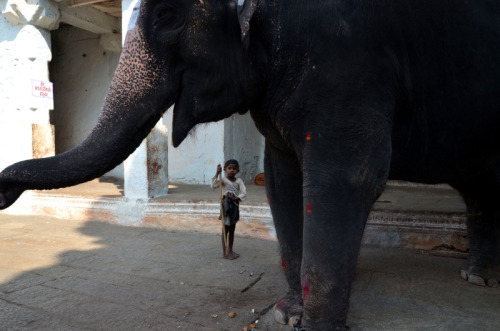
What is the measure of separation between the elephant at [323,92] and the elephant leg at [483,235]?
1041 millimetres

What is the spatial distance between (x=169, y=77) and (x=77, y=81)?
8.19 meters

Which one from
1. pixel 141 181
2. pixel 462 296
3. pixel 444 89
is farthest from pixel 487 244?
pixel 141 181

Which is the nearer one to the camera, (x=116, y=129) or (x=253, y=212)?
(x=116, y=129)

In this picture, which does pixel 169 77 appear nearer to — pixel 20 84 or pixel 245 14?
pixel 245 14

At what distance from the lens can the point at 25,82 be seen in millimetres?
5836

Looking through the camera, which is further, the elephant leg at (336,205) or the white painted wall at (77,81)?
the white painted wall at (77,81)

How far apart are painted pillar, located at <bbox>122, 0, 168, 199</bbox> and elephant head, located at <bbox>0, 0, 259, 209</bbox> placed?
336 cm

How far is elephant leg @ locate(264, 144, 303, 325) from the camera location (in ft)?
7.78

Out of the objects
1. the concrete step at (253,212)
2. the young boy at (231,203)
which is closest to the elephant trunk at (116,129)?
the young boy at (231,203)

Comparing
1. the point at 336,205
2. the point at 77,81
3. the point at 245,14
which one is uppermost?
the point at 77,81

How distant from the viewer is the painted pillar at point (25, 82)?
5.83 meters

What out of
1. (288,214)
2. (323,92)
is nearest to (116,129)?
(323,92)

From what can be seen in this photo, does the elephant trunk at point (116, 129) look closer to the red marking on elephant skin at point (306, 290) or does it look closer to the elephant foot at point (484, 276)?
the red marking on elephant skin at point (306, 290)

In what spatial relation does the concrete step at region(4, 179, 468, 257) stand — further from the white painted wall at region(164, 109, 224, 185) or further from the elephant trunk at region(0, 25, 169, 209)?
the elephant trunk at region(0, 25, 169, 209)
